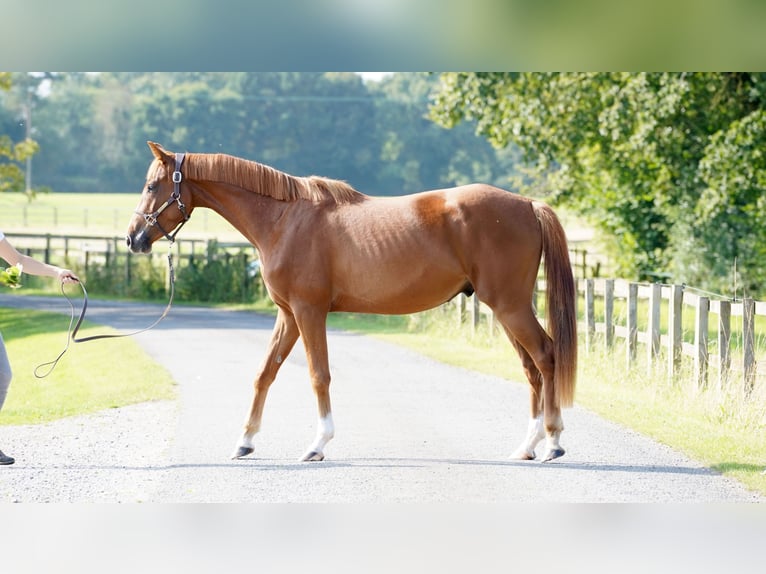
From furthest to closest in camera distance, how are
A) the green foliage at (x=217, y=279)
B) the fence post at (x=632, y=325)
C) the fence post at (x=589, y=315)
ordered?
the green foliage at (x=217, y=279), the fence post at (x=589, y=315), the fence post at (x=632, y=325)

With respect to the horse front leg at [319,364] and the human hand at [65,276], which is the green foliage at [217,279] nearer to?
the horse front leg at [319,364]

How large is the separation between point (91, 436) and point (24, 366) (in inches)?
254

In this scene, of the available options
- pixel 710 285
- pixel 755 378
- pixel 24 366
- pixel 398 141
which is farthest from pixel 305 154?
pixel 755 378

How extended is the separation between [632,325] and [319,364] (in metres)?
5.85

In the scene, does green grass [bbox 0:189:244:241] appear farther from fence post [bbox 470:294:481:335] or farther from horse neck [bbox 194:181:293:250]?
horse neck [bbox 194:181:293:250]

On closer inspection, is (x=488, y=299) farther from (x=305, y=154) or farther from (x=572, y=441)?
Result: (x=305, y=154)

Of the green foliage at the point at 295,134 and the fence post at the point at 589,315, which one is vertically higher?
the green foliage at the point at 295,134

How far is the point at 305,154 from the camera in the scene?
6431 cm

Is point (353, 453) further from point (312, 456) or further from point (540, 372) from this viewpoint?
point (540, 372)

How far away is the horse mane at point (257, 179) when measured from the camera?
8008 millimetres

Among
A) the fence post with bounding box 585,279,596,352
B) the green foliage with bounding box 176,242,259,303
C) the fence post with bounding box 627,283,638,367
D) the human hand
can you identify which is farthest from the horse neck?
the green foliage with bounding box 176,242,259,303

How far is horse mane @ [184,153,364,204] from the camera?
8008 mm

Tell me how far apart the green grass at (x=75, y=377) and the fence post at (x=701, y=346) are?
540 centimetres

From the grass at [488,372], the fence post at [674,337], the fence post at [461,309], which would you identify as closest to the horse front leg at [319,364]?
the grass at [488,372]
